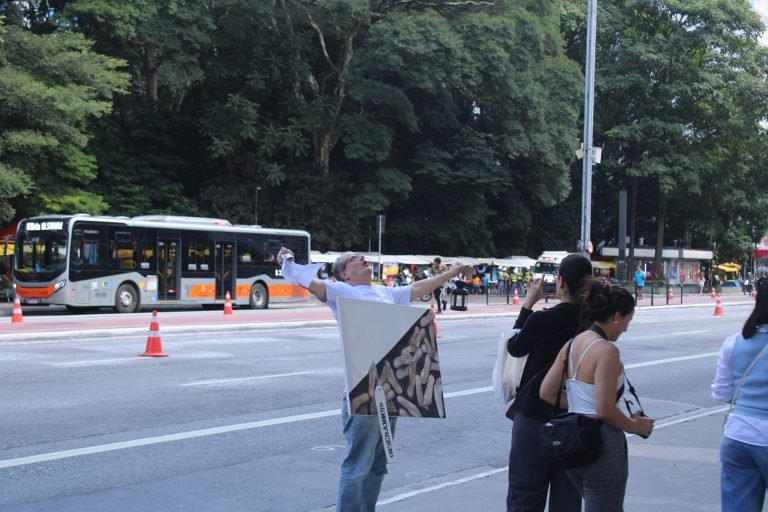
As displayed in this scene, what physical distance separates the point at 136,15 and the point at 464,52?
13.5m

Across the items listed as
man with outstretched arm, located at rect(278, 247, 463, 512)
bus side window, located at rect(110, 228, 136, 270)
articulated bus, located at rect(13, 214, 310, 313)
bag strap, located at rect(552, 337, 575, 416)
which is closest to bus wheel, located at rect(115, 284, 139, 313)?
articulated bus, located at rect(13, 214, 310, 313)

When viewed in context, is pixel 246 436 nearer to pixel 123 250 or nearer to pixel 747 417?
pixel 747 417

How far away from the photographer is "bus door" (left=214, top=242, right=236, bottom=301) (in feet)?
104

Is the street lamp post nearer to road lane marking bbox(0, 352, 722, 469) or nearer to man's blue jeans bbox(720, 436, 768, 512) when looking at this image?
road lane marking bbox(0, 352, 722, 469)

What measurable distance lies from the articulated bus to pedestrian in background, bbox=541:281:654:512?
24794 millimetres

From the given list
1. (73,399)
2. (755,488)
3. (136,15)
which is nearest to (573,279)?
(755,488)

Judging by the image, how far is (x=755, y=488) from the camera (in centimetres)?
461

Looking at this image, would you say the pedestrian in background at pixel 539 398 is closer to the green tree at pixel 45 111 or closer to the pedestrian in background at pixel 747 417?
the pedestrian in background at pixel 747 417

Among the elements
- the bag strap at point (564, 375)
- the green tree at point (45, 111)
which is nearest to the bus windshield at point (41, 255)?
the green tree at point (45, 111)

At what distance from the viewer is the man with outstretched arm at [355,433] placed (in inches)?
208

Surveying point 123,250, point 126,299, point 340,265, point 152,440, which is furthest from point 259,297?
point 340,265

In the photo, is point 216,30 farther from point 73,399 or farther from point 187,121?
point 73,399

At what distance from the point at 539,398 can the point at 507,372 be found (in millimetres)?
342

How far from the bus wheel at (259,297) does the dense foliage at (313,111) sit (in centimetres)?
667
